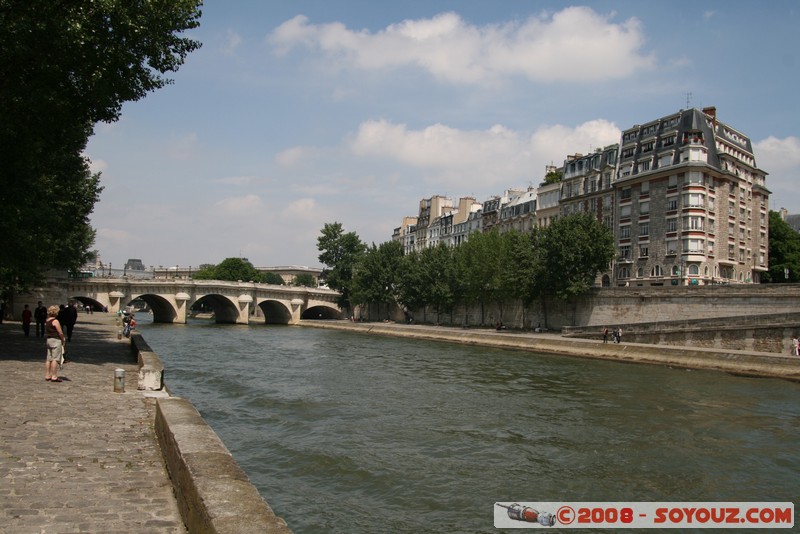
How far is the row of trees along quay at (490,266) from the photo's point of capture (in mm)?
57250

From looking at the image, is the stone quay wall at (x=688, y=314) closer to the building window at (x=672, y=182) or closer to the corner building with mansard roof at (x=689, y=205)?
the corner building with mansard roof at (x=689, y=205)

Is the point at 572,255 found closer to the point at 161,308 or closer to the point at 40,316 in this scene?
the point at 40,316

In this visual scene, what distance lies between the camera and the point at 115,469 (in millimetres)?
8102

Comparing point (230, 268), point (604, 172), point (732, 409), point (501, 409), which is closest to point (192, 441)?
point (501, 409)

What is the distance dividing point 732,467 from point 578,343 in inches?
1213

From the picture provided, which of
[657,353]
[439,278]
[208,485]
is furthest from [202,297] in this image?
[208,485]

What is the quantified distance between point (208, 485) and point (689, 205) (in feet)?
190

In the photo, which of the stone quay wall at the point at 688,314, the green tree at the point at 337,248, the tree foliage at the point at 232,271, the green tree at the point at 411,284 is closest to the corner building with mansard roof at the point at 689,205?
the stone quay wall at the point at 688,314

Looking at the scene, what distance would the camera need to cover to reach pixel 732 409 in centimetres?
2219

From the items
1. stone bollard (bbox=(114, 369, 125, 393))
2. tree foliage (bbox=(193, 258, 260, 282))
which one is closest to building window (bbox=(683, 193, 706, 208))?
stone bollard (bbox=(114, 369, 125, 393))

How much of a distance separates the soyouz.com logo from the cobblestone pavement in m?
5.56

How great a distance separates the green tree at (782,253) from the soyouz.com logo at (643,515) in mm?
64823

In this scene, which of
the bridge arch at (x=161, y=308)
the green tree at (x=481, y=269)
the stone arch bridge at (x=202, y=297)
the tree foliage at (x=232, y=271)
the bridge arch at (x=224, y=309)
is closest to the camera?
the green tree at (x=481, y=269)

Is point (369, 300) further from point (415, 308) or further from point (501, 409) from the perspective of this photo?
point (501, 409)
